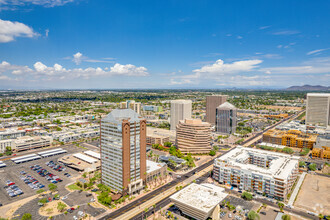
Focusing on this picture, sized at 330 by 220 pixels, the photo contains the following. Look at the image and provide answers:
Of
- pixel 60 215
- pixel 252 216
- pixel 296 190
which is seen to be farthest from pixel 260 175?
pixel 60 215

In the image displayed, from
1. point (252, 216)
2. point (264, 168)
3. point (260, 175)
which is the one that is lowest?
point (252, 216)

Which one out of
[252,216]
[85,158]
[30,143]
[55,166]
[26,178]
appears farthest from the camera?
[30,143]

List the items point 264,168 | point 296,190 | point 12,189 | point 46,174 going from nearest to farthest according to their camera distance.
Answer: point 296,190, point 12,189, point 264,168, point 46,174

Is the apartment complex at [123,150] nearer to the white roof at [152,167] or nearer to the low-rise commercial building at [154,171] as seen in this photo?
the low-rise commercial building at [154,171]

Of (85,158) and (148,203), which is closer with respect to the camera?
(148,203)

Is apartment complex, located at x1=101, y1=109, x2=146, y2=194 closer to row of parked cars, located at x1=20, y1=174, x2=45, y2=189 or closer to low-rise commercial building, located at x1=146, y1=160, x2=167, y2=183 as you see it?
low-rise commercial building, located at x1=146, y1=160, x2=167, y2=183

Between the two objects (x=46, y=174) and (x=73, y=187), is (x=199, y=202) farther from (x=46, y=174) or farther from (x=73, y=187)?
(x=46, y=174)
